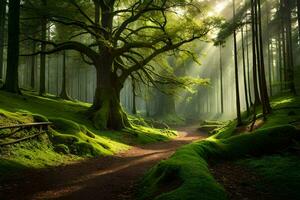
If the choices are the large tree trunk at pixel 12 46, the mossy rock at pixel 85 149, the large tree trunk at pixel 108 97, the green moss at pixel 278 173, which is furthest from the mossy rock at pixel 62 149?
the large tree trunk at pixel 12 46

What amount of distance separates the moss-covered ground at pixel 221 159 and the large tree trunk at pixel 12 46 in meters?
16.0

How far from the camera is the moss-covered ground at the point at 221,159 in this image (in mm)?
7012

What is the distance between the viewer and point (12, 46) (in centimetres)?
2231

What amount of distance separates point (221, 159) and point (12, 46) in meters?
17.8

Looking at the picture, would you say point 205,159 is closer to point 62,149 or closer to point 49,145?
point 62,149

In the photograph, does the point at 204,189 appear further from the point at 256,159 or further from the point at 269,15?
the point at 269,15

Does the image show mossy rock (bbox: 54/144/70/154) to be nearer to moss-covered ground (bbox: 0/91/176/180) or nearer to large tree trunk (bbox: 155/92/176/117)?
moss-covered ground (bbox: 0/91/176/180)

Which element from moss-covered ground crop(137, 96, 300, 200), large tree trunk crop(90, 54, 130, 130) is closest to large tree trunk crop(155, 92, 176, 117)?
large tree trunk crop(90, 54, 130, 130)

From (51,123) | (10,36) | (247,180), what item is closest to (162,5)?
(10,36)

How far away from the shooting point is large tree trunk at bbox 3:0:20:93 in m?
22.3

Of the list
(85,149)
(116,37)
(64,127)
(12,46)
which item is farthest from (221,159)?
(12,46)

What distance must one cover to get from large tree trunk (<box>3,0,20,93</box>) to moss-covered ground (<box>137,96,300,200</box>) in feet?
52.5

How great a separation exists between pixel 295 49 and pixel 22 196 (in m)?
56.5

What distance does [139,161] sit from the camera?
1513 cm
